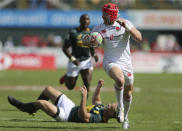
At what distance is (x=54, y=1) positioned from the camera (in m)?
49.1

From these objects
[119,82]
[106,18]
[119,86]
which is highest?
[106,18]

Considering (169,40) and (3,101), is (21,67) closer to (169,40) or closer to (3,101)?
(169,40)

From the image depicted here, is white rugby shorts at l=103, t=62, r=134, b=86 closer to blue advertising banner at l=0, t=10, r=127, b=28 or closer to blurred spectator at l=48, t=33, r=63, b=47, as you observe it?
blurred spectator at l=48, t=33, r=63, b=47

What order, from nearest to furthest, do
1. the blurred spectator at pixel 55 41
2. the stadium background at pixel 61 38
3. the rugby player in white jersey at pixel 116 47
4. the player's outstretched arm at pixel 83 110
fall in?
the player's outstretched arm at pixel 83 110
the rugby player in white jersey at pixel 116 47
the stadium background at pixel 61 38
the blurred spectator at pixel 55 41

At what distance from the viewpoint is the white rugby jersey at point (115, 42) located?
10.7 m

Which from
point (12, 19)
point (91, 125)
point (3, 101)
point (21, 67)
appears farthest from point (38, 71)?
point (91, 125)

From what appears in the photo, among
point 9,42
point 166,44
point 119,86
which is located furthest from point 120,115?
point 9,42

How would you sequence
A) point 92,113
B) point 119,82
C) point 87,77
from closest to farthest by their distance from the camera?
point 119,82 < point 92,113 < point 87,77

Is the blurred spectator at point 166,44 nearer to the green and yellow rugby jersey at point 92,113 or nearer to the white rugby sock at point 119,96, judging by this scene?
the green and yellow rugby jersey at point 92,113

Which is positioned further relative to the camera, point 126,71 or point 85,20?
point 85,20

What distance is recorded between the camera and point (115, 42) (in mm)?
10727

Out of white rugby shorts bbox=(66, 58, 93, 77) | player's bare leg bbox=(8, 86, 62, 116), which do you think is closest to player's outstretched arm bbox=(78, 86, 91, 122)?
player's bare leg bbox=(8, 86, 62, 116)

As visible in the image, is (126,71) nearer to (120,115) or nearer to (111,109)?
(111,109)

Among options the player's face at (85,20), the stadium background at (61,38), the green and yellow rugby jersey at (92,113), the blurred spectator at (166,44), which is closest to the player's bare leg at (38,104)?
the green and yellow rugby jersey at (92,113)
